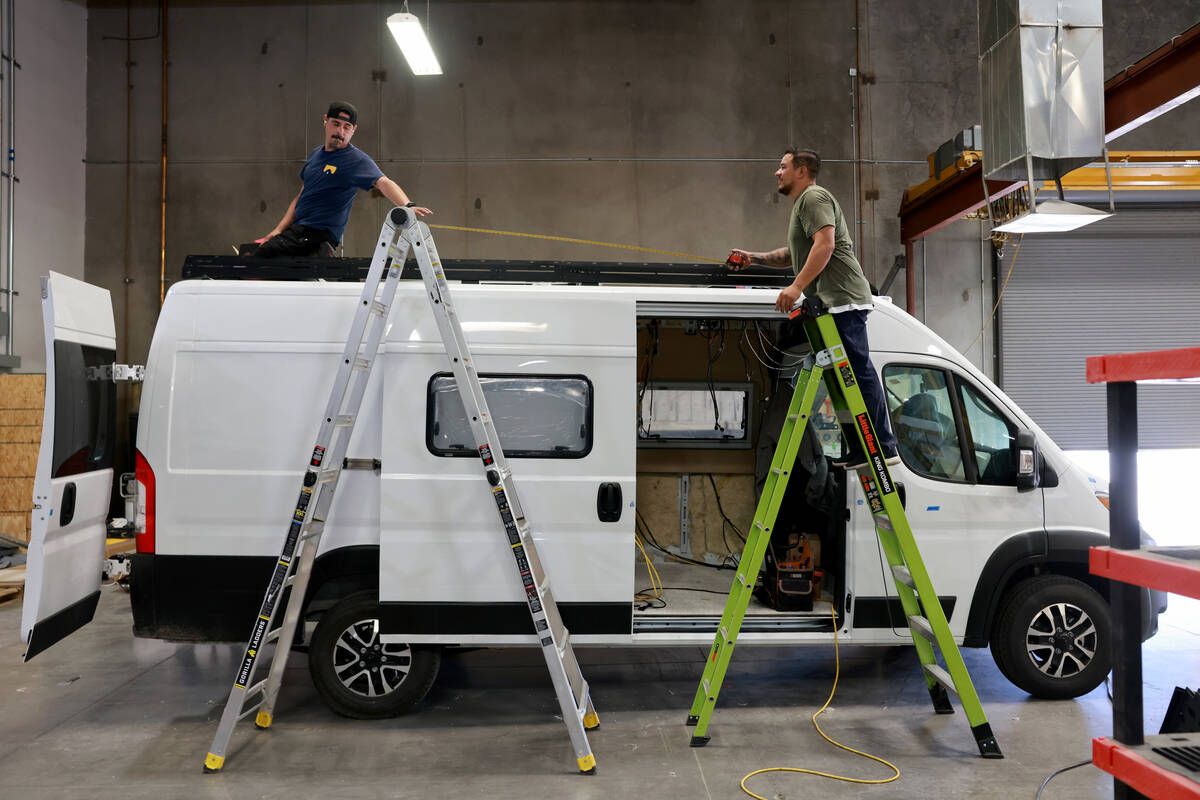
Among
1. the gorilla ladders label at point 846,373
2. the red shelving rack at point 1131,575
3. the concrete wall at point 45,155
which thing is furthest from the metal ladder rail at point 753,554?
the concrete wall at point 45,155

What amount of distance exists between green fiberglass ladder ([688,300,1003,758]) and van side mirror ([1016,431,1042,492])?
0.90 m

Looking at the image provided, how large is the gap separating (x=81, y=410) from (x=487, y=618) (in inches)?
86.6

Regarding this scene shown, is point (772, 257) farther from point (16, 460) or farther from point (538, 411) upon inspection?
point (16, 460)

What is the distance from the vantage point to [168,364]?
390 centimetres

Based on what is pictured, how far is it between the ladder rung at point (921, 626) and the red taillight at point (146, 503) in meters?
3.79

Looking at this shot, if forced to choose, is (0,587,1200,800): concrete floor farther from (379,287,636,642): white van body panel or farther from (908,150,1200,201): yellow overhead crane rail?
(908,150,1200,201): yellow overhead crane rail

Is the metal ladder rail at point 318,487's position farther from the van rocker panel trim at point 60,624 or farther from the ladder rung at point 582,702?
the ladder rung at point 582,702

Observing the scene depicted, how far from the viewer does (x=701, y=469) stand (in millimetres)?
6023

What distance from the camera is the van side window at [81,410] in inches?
141

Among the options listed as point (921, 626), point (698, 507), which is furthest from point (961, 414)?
point (698, 507)

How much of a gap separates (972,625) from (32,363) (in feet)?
32.1

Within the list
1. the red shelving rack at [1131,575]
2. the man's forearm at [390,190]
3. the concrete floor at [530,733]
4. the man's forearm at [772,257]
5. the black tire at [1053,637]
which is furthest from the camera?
the man's forearm at [772,257]

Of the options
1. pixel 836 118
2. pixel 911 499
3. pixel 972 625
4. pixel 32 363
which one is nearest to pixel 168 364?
pixel 911 499

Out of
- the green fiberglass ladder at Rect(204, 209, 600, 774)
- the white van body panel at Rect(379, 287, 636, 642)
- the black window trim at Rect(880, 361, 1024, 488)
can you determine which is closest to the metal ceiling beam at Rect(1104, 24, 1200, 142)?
the black window trim at Rect(880, 361, 1024, 488)
